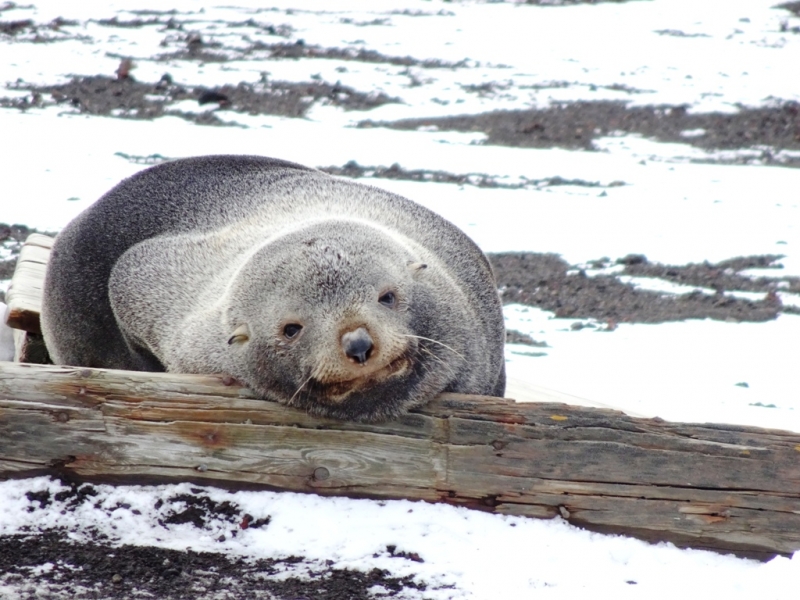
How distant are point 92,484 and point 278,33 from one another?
15.6 m

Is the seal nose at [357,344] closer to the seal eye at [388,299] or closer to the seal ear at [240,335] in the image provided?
the seal eye at [388,299]

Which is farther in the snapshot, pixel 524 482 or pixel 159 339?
pixel 159 339

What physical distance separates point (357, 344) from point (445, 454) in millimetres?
563

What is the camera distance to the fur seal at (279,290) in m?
3.74

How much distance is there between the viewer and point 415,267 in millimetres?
4156

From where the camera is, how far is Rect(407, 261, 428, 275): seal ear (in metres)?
4.13

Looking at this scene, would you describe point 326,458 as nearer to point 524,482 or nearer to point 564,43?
point 524,482

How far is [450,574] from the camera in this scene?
3.44m

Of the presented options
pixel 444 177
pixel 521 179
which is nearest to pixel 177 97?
pixel 444 177

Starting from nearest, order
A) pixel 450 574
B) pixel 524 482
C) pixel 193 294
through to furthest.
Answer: pixel 450 574 → pixel 524 482 → pixel 193 294

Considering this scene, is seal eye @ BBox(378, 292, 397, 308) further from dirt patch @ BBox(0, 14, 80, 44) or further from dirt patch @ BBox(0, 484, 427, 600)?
dirt patch @ BBox(0, 14, 80, 44)

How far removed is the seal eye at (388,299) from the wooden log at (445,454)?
15.9 inches

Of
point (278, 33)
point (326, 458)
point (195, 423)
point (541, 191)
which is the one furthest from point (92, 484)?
point (278, 33)

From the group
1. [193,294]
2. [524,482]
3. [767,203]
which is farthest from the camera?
[767,203]
